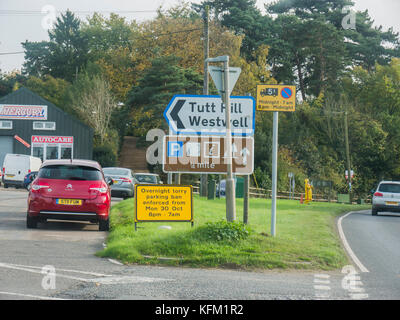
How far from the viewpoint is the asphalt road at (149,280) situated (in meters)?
7.88

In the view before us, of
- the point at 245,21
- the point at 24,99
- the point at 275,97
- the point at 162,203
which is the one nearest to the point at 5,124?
the point at 24,99

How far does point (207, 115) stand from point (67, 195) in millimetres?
3872

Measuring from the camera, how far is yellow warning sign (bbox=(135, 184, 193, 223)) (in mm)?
13875

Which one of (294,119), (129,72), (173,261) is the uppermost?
(129,72)

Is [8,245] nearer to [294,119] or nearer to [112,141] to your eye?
[112,141]

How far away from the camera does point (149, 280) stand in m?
8.99

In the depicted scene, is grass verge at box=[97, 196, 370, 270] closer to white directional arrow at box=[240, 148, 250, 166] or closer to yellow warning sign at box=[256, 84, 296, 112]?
white directional arrow at box=[240, 148, 250, 166]

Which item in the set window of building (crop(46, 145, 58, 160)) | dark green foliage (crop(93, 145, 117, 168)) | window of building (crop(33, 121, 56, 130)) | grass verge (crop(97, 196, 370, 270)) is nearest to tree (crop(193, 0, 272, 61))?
dark green foliage (crop(93, 145, 117, 168))

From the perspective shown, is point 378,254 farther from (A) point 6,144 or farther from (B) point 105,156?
(A) point 6,144

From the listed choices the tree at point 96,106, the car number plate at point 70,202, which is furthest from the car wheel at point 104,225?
the tree at point 96,106

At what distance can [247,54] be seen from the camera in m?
69.2

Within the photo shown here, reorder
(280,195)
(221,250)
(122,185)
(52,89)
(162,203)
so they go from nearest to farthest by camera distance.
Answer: (221,250) < (162,203) < (122,185) < (280,195) < (52,89)
